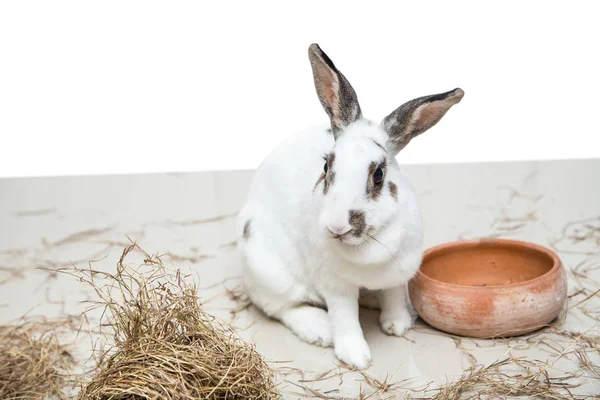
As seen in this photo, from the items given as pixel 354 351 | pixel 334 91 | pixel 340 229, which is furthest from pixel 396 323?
pixel 334 91

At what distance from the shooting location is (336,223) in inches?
Answer: 139

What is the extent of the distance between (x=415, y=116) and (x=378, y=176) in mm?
313

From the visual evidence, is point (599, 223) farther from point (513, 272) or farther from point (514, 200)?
point (513, 272)

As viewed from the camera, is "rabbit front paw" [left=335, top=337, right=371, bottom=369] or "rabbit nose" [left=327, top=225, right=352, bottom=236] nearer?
"rabbit nose" [left=327, top=225, right=352, bottom=236]

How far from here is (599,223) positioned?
17.6 feet

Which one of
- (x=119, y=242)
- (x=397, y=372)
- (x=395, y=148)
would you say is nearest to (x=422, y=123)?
(x=395, y=148)

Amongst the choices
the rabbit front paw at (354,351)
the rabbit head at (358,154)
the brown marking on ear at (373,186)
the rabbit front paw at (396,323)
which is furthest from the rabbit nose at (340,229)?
the rabbit front paw at (396,323)

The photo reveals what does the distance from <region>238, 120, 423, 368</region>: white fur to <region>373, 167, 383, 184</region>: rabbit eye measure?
4 centimetres

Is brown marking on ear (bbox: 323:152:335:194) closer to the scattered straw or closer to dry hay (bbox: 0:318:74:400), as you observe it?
the scattered straw

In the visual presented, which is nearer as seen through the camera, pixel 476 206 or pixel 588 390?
pixel 588 390

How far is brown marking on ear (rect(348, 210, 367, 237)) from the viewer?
11.7 feet

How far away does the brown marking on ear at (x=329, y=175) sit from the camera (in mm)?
3662

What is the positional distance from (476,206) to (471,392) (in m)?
2.24

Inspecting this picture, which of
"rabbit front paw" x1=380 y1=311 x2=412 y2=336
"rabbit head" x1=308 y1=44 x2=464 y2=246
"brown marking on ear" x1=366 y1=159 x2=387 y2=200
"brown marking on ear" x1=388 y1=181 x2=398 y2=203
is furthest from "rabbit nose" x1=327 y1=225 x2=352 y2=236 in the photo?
"rabbit front paw" x1=380 y1=311 x2=412 y2=336
